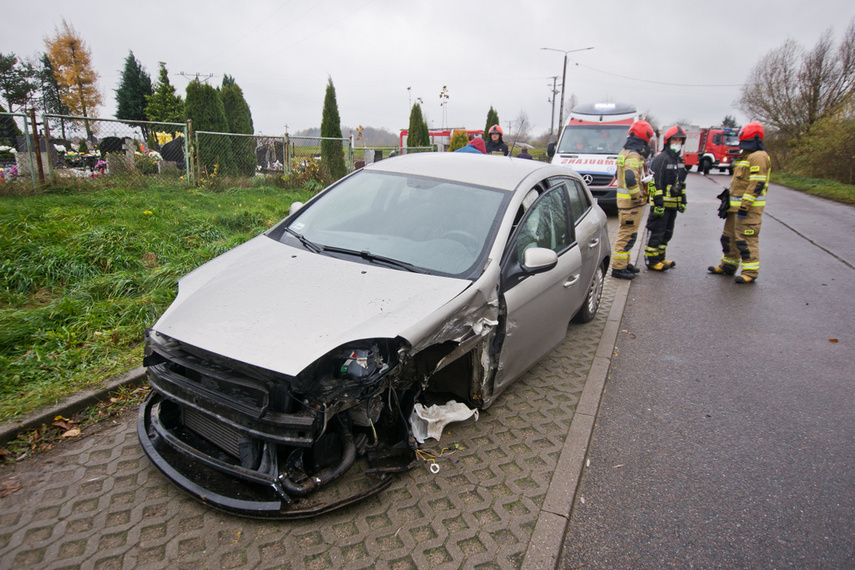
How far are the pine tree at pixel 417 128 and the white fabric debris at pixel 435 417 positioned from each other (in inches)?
895

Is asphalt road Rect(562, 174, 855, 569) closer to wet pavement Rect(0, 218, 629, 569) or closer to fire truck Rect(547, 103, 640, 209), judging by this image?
wet pavement Rect(0, 218, 629, 569)

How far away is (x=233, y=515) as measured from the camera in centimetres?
236

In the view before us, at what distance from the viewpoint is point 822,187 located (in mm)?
19484

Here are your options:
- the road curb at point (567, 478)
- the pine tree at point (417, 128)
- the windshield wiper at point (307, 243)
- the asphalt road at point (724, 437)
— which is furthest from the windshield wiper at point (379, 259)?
the pine tree at point (417, 128)

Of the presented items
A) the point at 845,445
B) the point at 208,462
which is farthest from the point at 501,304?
the point at 845,445

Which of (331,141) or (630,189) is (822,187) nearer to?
(630,189)

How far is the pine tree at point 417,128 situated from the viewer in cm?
2414

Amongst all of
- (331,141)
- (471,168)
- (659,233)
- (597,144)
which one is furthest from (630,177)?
(331,141)

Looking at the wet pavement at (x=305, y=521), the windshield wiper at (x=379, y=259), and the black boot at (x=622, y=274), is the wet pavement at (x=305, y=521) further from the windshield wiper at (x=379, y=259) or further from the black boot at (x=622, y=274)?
the black boot at (x=622, y=274)

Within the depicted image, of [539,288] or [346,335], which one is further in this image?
[539,288]

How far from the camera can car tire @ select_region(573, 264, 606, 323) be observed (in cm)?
509

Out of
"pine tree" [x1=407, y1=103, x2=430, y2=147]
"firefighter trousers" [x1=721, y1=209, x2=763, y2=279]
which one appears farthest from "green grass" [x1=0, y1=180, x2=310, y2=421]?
"pine tree" [x1=407, y1=103, x2=430, y2=147]

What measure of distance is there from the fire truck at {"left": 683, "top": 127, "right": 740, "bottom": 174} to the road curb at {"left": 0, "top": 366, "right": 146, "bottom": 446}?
3553 centimetres

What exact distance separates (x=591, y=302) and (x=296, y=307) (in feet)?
→ 11.7
